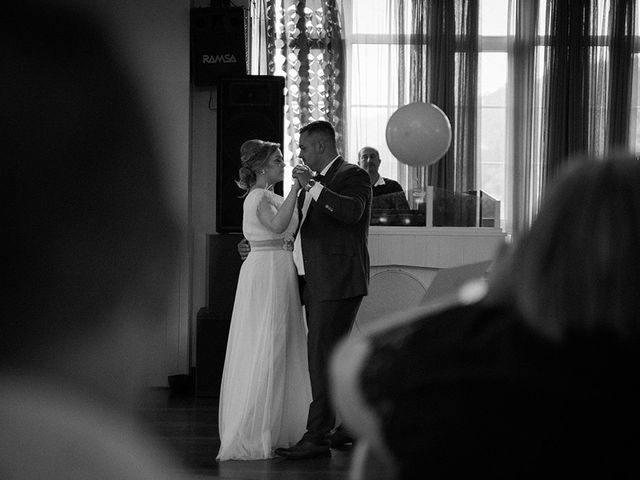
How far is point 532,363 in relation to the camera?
20.4 inches

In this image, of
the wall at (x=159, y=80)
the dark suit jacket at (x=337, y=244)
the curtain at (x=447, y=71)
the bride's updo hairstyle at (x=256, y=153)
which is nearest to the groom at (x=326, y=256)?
the dark suit jacket at (x=337, y=244)

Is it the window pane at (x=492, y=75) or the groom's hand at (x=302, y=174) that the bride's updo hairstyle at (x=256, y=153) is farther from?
the window pane at (x=492, y=75)

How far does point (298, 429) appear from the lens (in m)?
3.96

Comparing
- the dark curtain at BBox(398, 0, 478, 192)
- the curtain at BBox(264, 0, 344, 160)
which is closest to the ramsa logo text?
the curtain at BBox(264, 0, 344, 160)

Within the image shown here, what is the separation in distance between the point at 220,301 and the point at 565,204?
16.4ft

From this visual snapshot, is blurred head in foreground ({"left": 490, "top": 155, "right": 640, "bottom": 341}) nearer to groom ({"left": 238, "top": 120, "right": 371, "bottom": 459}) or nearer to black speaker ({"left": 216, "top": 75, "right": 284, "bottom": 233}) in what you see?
groom ({"left": 238, "top": 120, "right": 371, "bottom": 459})

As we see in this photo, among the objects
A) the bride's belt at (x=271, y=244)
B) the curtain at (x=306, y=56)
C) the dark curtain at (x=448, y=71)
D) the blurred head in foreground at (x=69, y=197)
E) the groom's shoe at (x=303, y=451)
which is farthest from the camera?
the dark curtain at (x=448, y=71)

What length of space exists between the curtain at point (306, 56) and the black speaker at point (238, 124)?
1.26 meters

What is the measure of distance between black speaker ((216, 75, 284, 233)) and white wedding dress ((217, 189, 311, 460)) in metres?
1.61

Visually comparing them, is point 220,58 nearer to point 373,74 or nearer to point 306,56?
point 306,56

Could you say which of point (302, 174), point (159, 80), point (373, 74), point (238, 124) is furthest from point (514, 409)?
point (373, 74)

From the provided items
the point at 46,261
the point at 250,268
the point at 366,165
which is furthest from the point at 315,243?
the point at 46,261

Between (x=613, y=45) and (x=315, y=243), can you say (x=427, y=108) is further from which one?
(x=613, y=45)

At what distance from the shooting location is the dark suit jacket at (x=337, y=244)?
3848 millimetres
